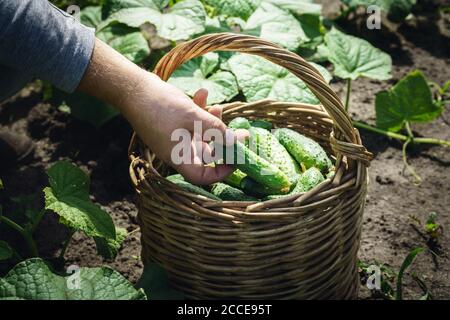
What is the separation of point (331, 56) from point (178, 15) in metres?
0.74

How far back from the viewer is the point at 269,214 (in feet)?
5.63

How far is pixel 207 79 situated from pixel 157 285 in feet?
3.61

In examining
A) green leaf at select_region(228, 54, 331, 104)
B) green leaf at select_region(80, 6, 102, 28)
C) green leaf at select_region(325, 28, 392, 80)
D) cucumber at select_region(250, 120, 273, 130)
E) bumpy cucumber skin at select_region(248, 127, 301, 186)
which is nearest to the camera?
bumpy cucumber skin at select_region(248, 127, 301, 186)

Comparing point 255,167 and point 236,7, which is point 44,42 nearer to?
point 255,167

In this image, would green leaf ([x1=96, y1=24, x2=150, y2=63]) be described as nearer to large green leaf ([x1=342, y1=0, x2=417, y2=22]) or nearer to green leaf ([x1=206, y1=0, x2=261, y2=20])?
green leaf ([x1=206, y1=0, x2=261, y2=20])

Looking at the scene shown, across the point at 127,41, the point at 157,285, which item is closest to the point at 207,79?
the point at 127,41

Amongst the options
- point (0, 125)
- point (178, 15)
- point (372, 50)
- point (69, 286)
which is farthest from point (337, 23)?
point (69, 286)

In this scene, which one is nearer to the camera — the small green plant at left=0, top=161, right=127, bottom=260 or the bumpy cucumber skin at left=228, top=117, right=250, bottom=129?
the small green plant at left=0, top=161, right=127, bottom=260

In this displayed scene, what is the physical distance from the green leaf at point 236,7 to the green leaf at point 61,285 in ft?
4.72

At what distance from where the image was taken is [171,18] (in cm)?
271

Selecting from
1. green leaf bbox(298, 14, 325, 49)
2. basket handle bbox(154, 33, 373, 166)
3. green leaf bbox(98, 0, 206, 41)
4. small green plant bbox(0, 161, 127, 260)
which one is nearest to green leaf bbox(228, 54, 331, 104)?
green leaf bbox(98, 0, 206, 41)

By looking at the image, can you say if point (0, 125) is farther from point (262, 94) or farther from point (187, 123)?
point (187, 123)

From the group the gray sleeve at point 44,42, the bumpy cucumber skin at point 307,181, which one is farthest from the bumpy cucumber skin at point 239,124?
the gray sleeve at point 44,42

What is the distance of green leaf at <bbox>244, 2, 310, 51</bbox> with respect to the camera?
2820 millimetres
